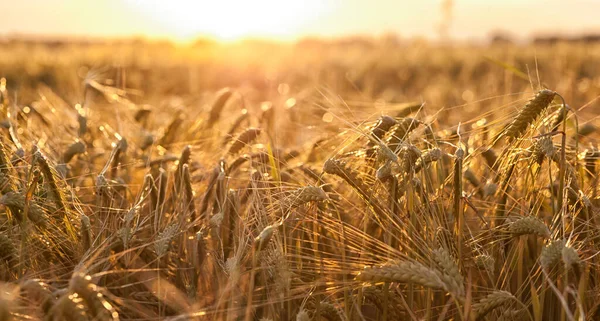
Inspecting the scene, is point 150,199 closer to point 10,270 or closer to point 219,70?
point 10,270

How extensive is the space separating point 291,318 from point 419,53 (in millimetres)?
12953

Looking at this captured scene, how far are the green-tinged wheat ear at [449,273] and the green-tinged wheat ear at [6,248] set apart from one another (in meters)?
1.06

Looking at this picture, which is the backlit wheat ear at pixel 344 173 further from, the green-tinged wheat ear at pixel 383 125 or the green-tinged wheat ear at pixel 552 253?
the green-tinged wheat ear at pixel 552 253

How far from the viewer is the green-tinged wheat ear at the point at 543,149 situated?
165cm

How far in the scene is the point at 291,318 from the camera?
5.38 feet

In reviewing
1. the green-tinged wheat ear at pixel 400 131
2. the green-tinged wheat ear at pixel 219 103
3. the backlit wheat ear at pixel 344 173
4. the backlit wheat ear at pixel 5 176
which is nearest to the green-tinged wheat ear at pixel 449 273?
the backlit wheat ear at pixel 344 173

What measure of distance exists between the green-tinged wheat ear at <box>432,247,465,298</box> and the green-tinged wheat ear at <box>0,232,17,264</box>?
1.06m

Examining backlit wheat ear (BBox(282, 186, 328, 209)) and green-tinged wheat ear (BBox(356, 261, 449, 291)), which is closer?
green-tinged wheat ear (BBox(356, 261, 449, 291))

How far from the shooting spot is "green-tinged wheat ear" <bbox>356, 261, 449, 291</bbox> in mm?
1241

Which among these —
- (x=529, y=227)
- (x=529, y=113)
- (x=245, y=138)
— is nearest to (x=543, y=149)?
(x=529, y=113)

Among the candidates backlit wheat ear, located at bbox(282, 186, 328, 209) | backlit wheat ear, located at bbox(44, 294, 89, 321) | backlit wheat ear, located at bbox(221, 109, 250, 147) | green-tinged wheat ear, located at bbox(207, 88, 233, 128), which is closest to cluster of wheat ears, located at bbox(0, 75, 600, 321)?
backlit wheat ear, located at bbox(282, 186, 328, 209)

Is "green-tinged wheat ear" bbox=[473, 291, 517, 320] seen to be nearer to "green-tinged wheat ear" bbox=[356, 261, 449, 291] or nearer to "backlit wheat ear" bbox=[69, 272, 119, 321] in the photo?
"green-tinged wheat ear" bbox=[356, 261, 449, 291]

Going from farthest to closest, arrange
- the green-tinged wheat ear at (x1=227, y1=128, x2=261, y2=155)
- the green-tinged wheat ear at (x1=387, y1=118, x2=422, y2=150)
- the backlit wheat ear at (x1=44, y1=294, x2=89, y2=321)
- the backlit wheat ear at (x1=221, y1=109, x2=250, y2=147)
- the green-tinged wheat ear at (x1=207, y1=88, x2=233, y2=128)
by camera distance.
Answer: the green-tinged wheat ear at (x1=207, y1=88, x2=233, y2=128) → the backlit wheat ear at (x1=221, y1=109, x2=250, y2=147) → the green-tinged wheat ear at (x1=227, y1=128, x2=261, y2=155) → the green-tinged wheat ear at (x1=387, y1=118, x2=422, y2=150) → the backlit wheat ear at (x1=44, y1=294, x2=89, y2=321)

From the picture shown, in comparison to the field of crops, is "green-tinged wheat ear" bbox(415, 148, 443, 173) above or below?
above
